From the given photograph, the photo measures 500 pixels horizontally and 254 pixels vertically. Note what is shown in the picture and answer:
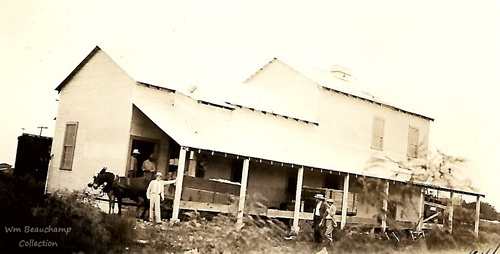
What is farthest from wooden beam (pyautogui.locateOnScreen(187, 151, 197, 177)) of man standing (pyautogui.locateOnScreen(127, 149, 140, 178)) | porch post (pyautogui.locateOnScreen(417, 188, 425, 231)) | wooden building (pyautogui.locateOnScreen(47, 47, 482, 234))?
porch post (pyautogui.locateOnScreen(417, 188, 425, 231))

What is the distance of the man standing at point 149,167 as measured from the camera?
4355 millimetres

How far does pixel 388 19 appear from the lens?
5.13 m

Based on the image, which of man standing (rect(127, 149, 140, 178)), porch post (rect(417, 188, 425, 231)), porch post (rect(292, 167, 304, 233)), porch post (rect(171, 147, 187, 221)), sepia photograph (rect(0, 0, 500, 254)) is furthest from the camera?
porch post (rect(417, 188, 425, 231))

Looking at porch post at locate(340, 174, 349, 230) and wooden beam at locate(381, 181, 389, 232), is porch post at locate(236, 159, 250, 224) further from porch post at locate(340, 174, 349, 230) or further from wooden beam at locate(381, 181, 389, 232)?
wooden beam at locate(381, 181, 389, 232)

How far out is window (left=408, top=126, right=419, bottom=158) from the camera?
6078 mm

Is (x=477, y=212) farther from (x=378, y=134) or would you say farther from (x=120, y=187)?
(x=120, y=187)

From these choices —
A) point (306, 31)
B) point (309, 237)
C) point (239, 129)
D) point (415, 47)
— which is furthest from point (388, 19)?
point (309, 237)

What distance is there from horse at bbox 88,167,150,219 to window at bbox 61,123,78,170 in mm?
215

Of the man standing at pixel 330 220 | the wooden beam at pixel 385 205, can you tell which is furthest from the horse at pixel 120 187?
the wooden beam at pixel 385 205

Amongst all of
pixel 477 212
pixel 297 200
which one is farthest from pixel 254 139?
pixel 477 212

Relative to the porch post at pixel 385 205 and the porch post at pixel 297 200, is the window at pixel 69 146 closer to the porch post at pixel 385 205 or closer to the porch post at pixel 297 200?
the porch post at pixel 297 200

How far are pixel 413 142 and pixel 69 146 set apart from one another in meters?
3.78

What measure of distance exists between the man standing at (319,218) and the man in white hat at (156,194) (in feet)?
4.64

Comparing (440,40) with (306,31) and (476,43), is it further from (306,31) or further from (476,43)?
(306,31)
